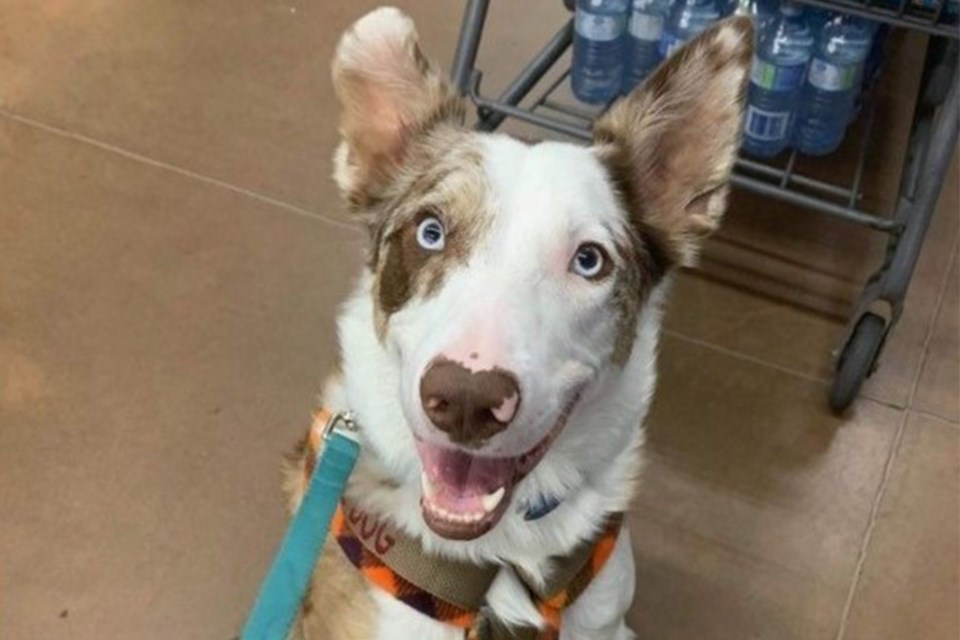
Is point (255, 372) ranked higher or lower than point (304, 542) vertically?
lower

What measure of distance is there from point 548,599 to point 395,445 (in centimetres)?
30

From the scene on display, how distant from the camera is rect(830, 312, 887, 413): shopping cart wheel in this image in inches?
99.3

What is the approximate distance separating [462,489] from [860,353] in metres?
1.32

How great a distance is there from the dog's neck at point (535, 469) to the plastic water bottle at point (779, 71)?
1044 mm

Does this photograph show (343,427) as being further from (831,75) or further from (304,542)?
(831,75)

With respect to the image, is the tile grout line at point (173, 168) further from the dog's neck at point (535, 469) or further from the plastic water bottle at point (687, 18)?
the dog's neck at point (535, 469)

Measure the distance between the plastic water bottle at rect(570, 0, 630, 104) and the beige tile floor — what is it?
45 centimetres

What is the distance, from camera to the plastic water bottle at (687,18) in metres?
2.62

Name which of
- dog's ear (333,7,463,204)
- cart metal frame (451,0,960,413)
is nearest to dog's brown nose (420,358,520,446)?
dog's ear (333,7,463,204)

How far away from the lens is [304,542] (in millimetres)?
1595

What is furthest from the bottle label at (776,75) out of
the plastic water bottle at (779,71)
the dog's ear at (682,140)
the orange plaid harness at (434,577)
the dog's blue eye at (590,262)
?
the orange plaid harness at (434,577)

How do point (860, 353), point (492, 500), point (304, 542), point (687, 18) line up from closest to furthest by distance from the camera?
point (492, 500) < point (304, 542) < point (860, 353) < point (687, 18)

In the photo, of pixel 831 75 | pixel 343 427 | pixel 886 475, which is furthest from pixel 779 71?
pixel 343 427

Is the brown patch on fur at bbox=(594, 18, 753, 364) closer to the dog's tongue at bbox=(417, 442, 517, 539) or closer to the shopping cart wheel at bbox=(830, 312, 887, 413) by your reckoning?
the dog's tongue at bbox=(417, 442, 517, 539)
